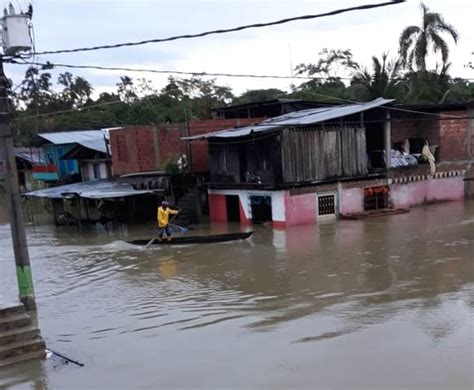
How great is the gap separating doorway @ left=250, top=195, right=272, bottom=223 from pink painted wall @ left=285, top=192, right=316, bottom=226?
1.15 metres

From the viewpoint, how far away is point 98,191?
24328 millimetres

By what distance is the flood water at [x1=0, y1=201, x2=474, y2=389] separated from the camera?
730cm

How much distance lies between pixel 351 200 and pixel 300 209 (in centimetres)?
273

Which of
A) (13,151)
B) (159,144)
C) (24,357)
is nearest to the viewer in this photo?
(24,357)

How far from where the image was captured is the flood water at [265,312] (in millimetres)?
7301

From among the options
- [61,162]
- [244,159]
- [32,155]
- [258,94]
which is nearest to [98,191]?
[244,159]

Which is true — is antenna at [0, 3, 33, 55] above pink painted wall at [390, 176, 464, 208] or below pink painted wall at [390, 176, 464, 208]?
above

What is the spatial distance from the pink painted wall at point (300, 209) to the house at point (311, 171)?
0.04m

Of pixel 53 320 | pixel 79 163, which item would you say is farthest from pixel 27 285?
pixel 79 163

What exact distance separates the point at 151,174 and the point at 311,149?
800 cm

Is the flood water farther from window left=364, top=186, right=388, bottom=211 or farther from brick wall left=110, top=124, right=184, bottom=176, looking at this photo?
brick wall left=110, top=124, right=184, bottom=176

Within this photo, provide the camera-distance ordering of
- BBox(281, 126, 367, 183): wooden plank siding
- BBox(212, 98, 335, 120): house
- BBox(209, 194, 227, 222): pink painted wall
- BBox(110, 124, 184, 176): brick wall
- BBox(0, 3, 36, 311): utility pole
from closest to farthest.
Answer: BBox(0, 3, 36, 311): utility pole
BBox(281, 126, 367, 183): wooden plank siding
BBox(209, 194, 227, 222): pink painted wall
BBox(110, 124, 184, 176): brick wall
BBox(212, 98, 335, 120): house

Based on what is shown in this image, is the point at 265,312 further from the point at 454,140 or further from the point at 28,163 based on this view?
the point at 28,163

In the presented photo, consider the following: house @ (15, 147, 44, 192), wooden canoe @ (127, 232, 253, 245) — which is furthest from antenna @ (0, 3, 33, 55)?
house @ (15, 147, 44, 192)
